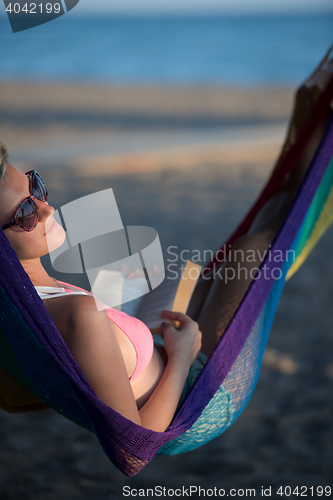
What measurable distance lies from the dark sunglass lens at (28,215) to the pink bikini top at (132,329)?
12 centimetres

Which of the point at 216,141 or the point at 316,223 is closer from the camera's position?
the point at 316,223

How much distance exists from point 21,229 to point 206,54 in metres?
19.0

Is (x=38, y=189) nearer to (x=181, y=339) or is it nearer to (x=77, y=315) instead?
(x=77, y=315)

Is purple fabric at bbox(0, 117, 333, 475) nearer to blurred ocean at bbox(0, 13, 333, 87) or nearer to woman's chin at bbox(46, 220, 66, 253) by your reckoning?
woman's chin at bbox(46, 220, 66, 253)

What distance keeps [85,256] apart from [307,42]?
67.5ft

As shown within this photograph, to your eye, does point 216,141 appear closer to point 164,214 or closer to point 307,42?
point 164,214

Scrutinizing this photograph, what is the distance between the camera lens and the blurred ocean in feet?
32.8

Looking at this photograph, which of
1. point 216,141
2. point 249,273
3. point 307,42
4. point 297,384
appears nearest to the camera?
point 249,273

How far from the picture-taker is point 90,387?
72 cm

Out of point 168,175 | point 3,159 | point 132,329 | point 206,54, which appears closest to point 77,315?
point 132,329

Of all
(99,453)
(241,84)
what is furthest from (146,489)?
(241,84)

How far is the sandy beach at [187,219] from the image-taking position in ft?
4.56

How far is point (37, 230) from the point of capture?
729 mm

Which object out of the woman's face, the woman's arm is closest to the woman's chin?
the woman's face
